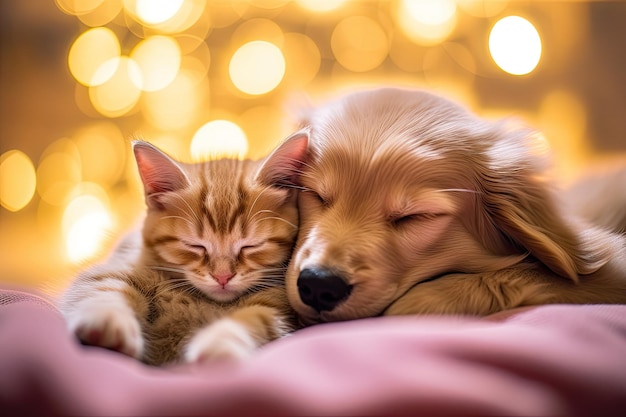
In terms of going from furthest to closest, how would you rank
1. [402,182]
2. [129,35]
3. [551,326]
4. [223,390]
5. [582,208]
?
[129,35] < [582,208] < [402,182] < [551,326] < [223,390]

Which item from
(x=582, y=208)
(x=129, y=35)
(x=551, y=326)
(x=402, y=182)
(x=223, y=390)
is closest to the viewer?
(x=223, y=390)

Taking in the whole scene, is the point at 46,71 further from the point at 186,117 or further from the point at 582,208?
the point at 582,208

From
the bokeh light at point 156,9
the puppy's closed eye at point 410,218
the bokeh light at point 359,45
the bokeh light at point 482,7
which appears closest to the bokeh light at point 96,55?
the bokeh light at point 156,9

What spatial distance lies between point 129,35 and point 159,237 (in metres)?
2.11

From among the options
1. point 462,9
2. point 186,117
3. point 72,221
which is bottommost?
point 72,221

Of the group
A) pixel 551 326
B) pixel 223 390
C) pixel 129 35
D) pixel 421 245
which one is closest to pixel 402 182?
pixel 421 245

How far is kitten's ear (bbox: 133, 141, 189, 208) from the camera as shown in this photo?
1.35 metres

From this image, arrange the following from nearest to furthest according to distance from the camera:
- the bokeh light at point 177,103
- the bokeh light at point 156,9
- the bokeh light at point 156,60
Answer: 1. the bokeh light at point 156,9
2. the bokeh light at point 156,60
3. the bokeh light at point 177,103

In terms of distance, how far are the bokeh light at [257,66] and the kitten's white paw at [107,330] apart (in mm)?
2323

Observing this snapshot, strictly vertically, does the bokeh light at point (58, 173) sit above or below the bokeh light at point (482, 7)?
below

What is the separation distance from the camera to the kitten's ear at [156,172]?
1.35 meters

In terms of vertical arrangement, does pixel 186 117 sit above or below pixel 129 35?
below

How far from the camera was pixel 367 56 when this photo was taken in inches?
129

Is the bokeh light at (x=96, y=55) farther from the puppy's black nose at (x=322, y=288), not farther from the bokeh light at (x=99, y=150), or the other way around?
the puppy's black nose at (x=322, y=288)
